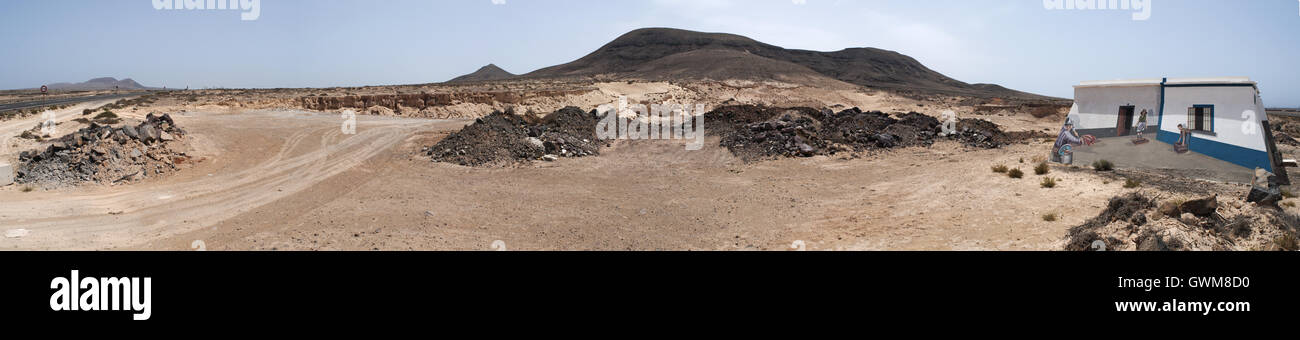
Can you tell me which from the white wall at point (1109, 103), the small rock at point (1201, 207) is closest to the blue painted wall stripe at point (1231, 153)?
the white wall at point (1109, 103)

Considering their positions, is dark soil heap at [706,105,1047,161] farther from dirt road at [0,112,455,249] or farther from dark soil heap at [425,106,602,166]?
dirt road at [0,112,455,249]

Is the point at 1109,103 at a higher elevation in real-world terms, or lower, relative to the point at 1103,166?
higher

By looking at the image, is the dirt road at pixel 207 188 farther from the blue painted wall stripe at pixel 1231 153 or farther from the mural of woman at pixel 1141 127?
the blue painted wall stripe at pixel 1231 153

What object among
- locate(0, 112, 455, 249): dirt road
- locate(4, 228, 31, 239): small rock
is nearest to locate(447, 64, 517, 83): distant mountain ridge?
locate(0, 112, 455, 249): dirt road

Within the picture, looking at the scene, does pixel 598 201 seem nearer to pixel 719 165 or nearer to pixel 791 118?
pixel 719 165

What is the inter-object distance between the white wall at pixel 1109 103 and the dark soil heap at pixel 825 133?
17.9 ft

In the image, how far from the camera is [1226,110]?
9703mm

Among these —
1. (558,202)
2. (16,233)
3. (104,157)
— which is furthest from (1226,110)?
(104,157)

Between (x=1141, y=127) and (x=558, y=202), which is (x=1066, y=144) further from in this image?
(x=558, y=202)

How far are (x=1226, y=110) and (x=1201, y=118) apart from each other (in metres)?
0.45

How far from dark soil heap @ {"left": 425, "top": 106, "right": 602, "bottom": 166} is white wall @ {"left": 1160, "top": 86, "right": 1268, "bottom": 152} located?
43.2 feet

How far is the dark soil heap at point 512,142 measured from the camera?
15.7 meters

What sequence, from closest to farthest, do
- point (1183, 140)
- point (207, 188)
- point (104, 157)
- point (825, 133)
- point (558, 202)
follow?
1. point (1183, 140)
2. point (558, 202)
3. point (207, 188)
4. point (104, 157)
5. point (825, 133)

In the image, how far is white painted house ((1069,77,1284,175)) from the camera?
9.36 metres
